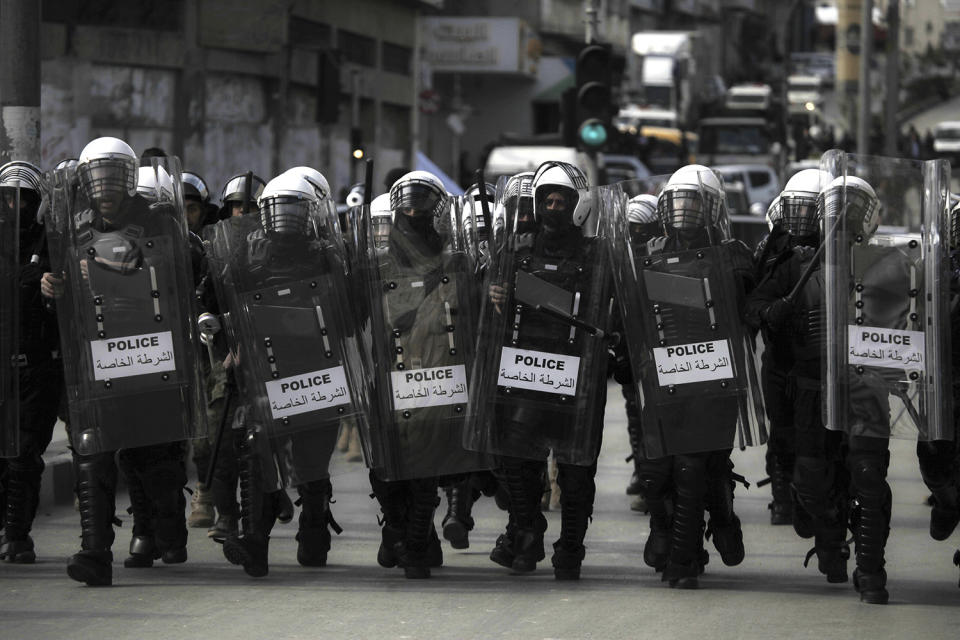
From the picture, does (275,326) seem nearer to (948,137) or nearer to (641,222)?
(641,222)

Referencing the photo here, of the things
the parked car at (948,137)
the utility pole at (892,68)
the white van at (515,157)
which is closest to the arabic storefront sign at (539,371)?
the white van at (515,157)

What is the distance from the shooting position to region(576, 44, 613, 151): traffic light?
18406mm

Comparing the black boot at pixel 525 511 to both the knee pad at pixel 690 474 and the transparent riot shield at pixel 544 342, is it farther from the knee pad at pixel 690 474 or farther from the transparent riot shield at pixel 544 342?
the knee pad at pixel 690 474

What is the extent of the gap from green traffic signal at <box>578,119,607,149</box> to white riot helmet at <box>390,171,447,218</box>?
10944 millimetres

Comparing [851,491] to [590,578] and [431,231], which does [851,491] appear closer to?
[590,578]

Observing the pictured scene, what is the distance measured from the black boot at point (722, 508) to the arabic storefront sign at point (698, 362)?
366 millimetres

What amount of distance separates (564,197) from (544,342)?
2.02 feet

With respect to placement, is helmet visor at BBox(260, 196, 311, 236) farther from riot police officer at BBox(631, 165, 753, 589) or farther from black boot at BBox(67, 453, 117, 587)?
riot police officer at BBox(631, 165, 753, 589)

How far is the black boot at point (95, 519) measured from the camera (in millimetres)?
7531

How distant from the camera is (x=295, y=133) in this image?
92.7ft

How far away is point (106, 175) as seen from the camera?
7.73 metres

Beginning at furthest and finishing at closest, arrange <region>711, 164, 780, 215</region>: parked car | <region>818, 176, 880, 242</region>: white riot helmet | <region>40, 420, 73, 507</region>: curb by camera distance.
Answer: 1. <region>711, 164, 780, 215</region>: parked car
2. <region>40, 420, 73, 507</region>: curb
3. <region>818, 176, 880, 242</region>: white riot helmet

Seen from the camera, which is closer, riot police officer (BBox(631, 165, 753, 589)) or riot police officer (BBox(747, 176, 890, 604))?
riot police officer (BBox(747, 176, 890, 604))

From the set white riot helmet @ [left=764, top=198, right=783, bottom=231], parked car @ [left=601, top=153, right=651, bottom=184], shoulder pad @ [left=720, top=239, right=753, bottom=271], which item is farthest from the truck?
shoulder pad @ [left=720, top=239, right=753, bottom=271]
